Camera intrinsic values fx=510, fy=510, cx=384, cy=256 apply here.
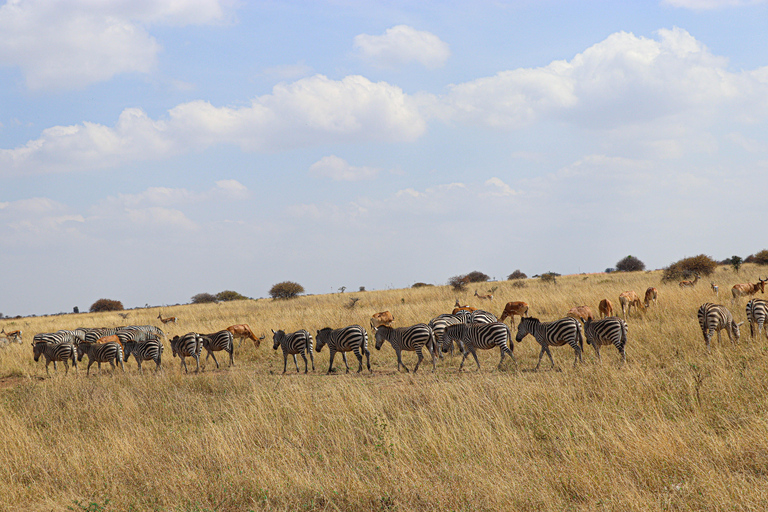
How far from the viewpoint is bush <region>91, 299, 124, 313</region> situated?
220ft

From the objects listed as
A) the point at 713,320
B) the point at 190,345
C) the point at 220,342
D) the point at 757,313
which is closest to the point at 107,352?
the point at 190,345

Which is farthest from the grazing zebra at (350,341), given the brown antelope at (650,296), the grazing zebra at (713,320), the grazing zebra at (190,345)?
the brown antelope at (650,296)

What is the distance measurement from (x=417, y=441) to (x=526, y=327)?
6888 millimetres

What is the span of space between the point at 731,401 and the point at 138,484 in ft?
26.5

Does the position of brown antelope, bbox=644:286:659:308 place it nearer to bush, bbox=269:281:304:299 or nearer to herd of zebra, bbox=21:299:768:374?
herd of zebra, bbox=21:299:768:374

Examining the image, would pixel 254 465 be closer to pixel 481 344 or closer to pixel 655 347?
pixel 481 344

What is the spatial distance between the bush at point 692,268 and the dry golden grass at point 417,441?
74.1ft

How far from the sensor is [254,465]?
6.35 m

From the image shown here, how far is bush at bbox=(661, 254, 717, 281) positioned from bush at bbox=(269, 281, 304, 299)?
3163cm

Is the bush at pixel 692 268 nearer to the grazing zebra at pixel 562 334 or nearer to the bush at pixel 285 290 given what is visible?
the grazing zebra at pixel 562 334

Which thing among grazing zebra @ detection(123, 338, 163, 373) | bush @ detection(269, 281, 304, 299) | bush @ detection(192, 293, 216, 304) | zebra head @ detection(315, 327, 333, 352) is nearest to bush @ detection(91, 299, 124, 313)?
bush @ detection(192, 293, 216, 304)

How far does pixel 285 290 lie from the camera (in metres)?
49.5

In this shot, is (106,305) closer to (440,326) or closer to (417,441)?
(440,326)

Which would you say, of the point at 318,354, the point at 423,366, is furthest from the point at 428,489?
the point at 318,354
